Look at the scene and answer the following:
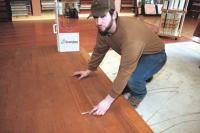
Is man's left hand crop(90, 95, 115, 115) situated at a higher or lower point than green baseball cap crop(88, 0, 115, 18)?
lower

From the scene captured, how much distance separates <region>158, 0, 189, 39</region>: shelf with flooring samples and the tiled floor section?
824 mm

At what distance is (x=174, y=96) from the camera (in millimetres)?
2068

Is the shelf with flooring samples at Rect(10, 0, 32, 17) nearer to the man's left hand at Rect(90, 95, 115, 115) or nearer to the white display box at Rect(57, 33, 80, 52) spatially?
the white display box at Rect(57, 33, 80, 52)

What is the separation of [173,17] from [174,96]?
2.09 metres

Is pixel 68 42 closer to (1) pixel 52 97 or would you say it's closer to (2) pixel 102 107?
(1) pixel 52 97

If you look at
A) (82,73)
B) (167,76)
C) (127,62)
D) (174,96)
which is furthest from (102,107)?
(167,76)

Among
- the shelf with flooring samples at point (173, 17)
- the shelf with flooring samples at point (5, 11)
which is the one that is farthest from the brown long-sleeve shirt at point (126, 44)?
the shelf with flooring samples at point (5, 11)

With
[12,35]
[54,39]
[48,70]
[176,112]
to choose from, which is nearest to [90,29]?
[54,39]

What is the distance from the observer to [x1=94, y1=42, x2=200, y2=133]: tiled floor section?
5.57ft

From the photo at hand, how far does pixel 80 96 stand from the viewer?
1477 mm

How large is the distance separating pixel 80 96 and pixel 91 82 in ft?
0.71

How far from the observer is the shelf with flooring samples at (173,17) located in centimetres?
364

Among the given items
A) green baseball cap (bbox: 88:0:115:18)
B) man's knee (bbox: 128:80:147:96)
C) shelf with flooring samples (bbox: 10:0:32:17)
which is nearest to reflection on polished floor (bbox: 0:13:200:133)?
man's knee (bbox: 128:80:147:96)

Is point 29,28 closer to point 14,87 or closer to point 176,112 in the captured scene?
point 14,87
